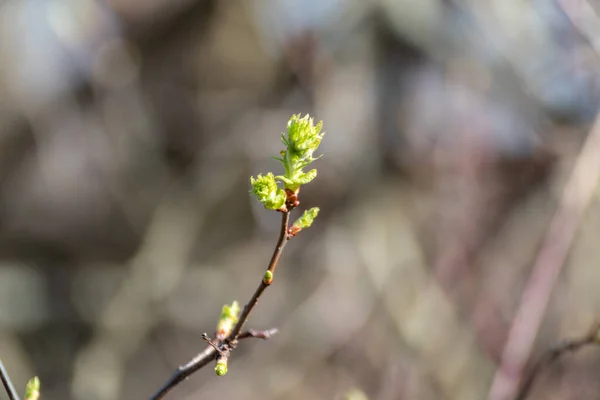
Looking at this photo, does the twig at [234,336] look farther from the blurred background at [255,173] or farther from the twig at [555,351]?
the blurred background at [255,173]

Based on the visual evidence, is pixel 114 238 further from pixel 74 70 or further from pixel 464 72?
→ pixel 464 72

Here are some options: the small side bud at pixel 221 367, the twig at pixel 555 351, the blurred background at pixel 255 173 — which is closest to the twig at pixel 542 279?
the twig at pixel 555 351

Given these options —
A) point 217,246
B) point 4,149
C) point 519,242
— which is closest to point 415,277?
point 519,242

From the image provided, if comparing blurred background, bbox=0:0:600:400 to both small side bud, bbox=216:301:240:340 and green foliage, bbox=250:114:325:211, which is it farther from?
green foliage, bbox=250:114:325:211

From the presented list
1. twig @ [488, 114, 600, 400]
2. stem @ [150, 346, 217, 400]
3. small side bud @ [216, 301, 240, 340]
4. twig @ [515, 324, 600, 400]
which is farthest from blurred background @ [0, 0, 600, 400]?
stem @ [150, 346, 217, 400]

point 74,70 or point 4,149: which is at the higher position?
point 74,70

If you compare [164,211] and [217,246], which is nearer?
[164,211]

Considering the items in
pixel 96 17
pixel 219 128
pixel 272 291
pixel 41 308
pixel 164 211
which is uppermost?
pixel 96 17
